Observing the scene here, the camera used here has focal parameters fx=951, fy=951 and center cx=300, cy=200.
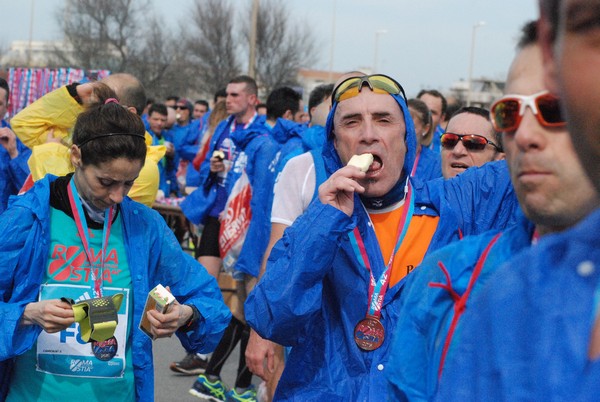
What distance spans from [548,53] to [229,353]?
284 inches

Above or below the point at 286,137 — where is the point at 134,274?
below

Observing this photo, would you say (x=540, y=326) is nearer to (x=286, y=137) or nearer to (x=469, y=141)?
(x=469, y=141)

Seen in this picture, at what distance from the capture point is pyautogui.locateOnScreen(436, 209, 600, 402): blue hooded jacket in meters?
0.93

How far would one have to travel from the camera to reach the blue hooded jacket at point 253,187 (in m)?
7.74

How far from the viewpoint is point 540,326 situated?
38.1 inches

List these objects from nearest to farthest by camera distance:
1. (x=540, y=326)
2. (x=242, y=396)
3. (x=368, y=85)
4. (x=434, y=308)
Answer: (x=540, y=326) < (x=434, y=308) < (x=368, y=85) < (x=242, y=396)

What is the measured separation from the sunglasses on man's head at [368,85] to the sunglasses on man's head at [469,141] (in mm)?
2007

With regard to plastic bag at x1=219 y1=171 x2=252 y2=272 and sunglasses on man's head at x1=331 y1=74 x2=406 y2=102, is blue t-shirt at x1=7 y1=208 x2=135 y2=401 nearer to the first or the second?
sunglasses on man's head at x1=331 y1=74 x2=406 y2=102

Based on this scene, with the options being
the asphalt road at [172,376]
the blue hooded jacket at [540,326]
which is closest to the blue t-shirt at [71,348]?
the blue hooded jacket at [540,326]

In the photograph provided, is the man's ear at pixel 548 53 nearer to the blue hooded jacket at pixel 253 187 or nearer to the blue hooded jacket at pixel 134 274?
the blue hooded jacket at pixel 134 274

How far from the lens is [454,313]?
1.74m

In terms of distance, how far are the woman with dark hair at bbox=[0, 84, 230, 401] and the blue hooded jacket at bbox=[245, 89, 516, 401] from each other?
0.69 m

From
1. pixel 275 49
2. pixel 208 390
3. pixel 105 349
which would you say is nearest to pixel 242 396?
pixel 208 390

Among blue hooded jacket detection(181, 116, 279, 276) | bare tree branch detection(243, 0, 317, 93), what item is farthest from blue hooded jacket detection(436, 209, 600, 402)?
bare tree branch detection(243, 0, 317, 93)
